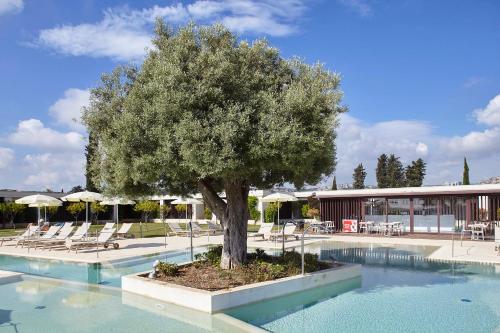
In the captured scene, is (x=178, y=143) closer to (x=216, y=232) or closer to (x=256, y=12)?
(x=256, y=12)

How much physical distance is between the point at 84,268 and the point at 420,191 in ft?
63.3

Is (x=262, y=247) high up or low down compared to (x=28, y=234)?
down

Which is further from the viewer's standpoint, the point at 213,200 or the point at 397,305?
the point at 213,200

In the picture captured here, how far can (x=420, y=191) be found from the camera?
2600cm

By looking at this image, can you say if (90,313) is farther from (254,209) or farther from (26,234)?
(254,209)

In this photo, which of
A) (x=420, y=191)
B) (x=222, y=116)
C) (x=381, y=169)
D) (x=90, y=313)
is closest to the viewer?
(x=90, y=313)

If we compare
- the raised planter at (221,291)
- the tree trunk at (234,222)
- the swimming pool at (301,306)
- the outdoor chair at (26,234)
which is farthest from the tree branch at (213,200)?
the outdoor chair at (26,234)

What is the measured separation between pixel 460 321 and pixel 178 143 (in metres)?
6.94

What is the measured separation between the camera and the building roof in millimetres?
24188

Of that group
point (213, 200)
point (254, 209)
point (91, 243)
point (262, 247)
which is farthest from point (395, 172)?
point (213, 200)

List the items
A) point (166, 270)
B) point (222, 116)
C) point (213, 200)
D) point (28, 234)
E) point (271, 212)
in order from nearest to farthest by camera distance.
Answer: point (222, 116)
point (166, 270)
point (213, 200)
point (28, 234)
point (271, 212)

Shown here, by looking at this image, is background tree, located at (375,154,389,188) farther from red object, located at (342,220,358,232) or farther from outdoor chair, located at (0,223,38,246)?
outdoor chair, located at (0,223,38,246)

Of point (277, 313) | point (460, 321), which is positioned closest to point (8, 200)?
point (277, 313)

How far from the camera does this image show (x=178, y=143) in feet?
32.8
